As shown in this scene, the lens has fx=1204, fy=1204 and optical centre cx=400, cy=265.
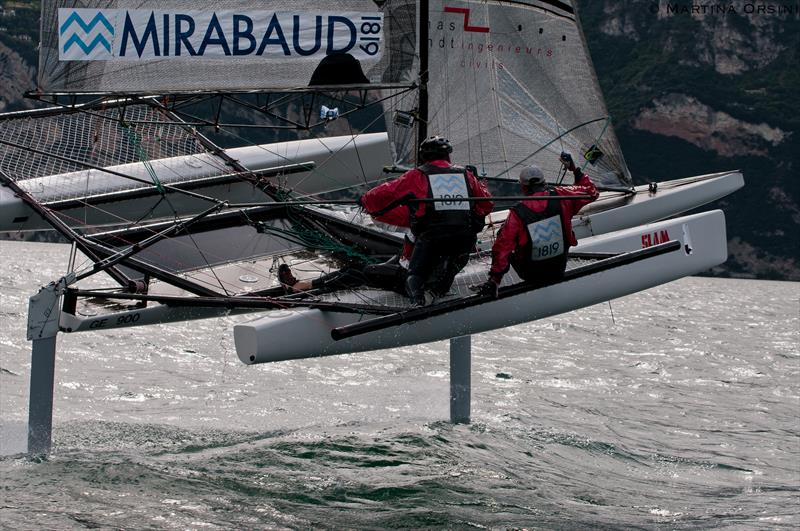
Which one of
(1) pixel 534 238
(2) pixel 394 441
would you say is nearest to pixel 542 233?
(1) pixel 534 238

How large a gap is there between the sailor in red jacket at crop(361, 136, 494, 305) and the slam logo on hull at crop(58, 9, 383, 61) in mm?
1739

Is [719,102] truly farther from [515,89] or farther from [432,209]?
[432,209]

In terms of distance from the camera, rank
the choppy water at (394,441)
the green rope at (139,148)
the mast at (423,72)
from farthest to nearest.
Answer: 1. the mast at (423,72)
2. the green rope at (139,148)
3. the choppy water at (394,441)

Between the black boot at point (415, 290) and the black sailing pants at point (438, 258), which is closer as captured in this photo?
the black sailing pants at point (438, 258)

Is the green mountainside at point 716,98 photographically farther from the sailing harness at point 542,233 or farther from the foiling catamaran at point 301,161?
the sailing harness at point 542,233

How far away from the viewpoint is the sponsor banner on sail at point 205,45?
891cm

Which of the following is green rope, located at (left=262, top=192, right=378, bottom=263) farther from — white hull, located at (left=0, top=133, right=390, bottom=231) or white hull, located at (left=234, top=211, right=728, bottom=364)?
white hull, located at (left=0, top=133, right=390, bottom=231)

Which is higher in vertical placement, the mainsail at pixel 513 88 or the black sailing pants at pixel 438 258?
the mainsail at pixel 513 88

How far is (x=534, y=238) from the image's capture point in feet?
26.6

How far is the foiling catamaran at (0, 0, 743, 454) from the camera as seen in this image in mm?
8430

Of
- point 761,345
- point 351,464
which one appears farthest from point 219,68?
point 761,345

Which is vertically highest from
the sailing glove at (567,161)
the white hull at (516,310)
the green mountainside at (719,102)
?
the green mountainside at (719,102)

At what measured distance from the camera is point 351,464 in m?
8.47

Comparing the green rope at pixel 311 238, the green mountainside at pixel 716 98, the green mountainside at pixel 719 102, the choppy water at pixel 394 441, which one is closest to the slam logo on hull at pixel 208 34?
the green rope at pixel 311 238
